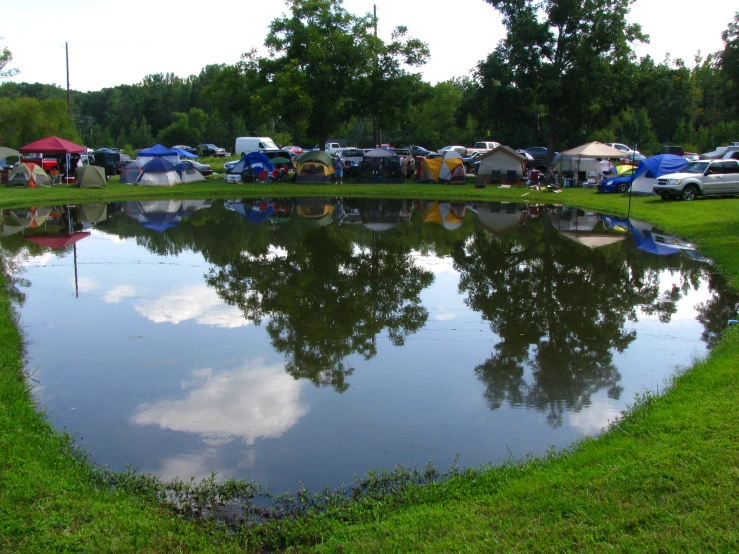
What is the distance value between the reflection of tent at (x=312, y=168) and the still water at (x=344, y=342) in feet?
68.7

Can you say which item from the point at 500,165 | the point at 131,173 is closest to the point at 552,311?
the point at 500,165

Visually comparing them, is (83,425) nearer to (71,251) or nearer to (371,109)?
(71,251)

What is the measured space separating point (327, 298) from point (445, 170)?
2950 cm

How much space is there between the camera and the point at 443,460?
22.7ft

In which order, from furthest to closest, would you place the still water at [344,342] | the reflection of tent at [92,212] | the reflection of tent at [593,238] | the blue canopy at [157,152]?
1. the blue canopy at [157,152]
2. the reflection of tent at [92,212]
3. the reflection of tent at [593,238]
4. the still water at [344,342]

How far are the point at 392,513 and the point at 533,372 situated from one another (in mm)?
4263

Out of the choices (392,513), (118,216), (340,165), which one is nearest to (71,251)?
(118,216)

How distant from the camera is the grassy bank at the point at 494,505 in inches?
194

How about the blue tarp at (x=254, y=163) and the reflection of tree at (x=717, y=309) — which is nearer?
the reflection of tree at (x=717, y=309)

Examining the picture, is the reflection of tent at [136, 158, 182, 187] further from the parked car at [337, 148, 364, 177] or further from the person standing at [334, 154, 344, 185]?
the parked car at [337, 148, 364, 177]

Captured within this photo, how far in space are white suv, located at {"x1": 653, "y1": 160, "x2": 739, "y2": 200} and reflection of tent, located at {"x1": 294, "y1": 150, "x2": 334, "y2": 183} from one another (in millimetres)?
19229

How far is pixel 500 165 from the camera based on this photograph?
135 ft

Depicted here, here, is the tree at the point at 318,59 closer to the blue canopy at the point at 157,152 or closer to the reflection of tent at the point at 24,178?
the blue canopy at the point at 157,152

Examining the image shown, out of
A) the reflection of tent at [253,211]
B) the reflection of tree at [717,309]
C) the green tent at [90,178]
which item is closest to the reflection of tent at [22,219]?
the reflection of tent at [253,211]
